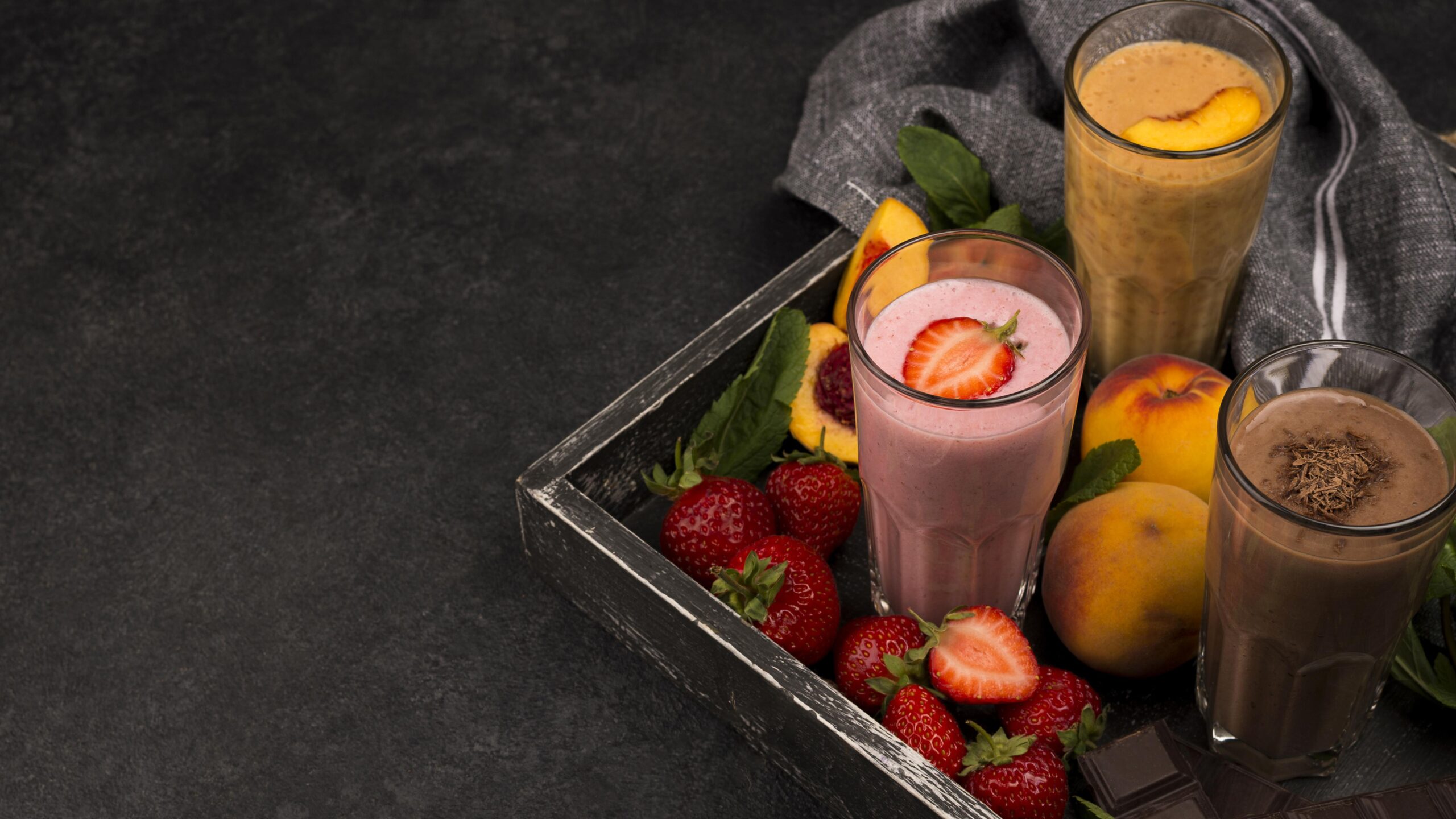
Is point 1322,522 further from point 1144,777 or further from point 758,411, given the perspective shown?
point 758,411

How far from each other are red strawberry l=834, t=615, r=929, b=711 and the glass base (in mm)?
229

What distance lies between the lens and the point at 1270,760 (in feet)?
3.48

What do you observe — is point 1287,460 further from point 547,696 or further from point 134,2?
point 134,2

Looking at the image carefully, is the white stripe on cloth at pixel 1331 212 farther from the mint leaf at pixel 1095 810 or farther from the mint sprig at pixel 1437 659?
the mint leaf at pixel 1095 810

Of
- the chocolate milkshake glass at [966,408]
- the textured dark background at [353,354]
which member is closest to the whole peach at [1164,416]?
the chocolate milkshake glass at [966,408]

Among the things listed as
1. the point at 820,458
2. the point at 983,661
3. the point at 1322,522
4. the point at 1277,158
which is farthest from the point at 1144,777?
the point at 1277,158

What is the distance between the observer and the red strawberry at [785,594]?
3.47ft

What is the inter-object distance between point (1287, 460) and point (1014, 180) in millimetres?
535

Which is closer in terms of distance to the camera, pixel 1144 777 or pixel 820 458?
pixel 1144 777

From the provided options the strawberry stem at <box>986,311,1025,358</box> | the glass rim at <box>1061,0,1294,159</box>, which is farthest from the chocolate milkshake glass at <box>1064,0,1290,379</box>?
the strawberry stem at <box>986,311,1025,358</box>

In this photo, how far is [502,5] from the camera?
1841mm

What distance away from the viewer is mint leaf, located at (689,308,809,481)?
1.20 meters

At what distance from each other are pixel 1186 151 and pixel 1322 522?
15.0 inches

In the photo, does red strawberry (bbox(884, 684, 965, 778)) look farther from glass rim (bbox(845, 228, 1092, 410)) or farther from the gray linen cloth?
the gray linen cloth
